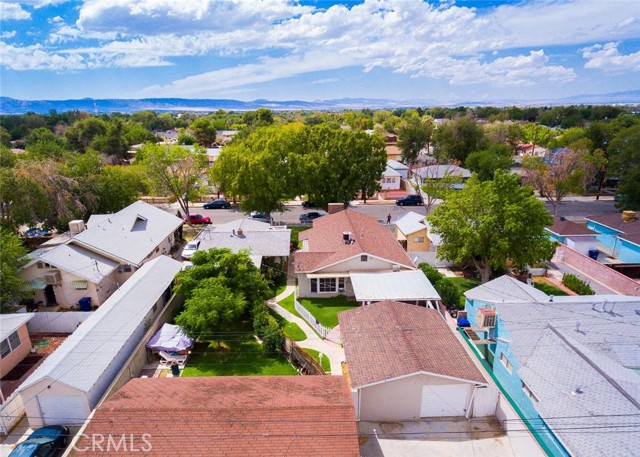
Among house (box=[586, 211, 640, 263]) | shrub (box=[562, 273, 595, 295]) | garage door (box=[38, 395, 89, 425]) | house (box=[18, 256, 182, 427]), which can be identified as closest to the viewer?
house (box=[18, 256, 182, 427])

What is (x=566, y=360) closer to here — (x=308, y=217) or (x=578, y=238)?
(x=578, y=238)

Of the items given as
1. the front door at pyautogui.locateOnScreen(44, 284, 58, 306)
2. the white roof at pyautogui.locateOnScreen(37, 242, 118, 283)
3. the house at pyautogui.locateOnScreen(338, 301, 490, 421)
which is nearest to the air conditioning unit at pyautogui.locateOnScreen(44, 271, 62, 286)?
the white roof at pyautogui.locateOnScreen(37, 242, 118, 283)

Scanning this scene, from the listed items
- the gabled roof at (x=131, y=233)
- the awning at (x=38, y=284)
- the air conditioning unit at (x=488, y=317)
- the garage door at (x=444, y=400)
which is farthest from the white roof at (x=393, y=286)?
the awning at (x=38, y=284)

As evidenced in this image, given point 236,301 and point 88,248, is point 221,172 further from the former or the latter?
point 236,301

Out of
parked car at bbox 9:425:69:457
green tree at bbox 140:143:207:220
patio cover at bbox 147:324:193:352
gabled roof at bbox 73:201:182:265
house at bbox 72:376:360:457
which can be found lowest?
parked car at bbox 9:425:69:457

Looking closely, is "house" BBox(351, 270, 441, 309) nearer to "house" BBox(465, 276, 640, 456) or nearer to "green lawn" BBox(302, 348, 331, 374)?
"house" BBox(465, 276, 640, 456)

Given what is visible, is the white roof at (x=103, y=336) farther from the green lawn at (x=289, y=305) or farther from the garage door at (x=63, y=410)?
the green lawn at (x=289, y=305)
